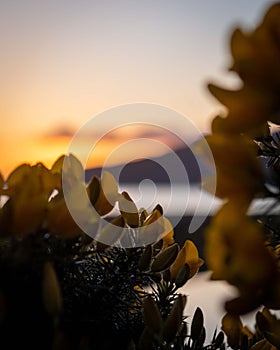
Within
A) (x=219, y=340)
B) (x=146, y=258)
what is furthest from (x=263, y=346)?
(x=146, y=258)

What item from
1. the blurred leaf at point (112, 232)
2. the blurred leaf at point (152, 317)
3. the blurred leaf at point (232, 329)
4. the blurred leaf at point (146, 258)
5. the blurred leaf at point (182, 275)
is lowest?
the blurred leaf at point (232, 329)

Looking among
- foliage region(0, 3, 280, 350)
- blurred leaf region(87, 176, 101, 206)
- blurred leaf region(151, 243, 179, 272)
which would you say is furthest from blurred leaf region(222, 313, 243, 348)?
blurred leaf region(87, 176, 101, 206)

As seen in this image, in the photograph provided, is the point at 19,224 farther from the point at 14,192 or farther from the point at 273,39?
the point at 273,39

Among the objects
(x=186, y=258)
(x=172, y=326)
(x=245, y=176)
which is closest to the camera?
(x=245, y=176)

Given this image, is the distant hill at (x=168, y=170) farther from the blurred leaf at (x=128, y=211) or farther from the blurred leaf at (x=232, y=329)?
the blurred leaf at (x=232, y=329)

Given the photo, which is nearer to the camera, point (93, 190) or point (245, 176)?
point (245, 176)

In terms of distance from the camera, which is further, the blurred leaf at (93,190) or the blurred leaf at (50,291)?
the blurred leaf at (93,190)

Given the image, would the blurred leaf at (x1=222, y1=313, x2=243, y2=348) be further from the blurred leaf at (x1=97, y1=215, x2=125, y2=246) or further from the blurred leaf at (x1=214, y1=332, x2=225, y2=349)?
the blurred leaf at (x1=97, y1=215, x2=125, y2=246)

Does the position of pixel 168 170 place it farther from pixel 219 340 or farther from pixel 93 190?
pixel 219 340

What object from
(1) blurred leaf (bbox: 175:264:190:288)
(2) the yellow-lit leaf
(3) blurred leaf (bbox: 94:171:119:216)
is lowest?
(2) the yellow-lit leaf

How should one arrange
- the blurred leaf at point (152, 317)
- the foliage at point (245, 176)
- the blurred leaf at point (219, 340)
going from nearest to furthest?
the foliage at point (245, 176)
the blurred leaf at point (152, 317)
the blurred leaf at point (219, 340)

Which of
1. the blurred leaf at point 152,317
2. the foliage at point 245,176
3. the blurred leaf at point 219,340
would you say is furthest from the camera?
the blurred leaf at point 219,340

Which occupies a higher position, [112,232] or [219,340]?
[112,232]

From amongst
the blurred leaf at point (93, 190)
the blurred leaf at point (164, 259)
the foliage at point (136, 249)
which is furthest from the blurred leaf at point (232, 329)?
the blurred leaf at point (93, 190)
